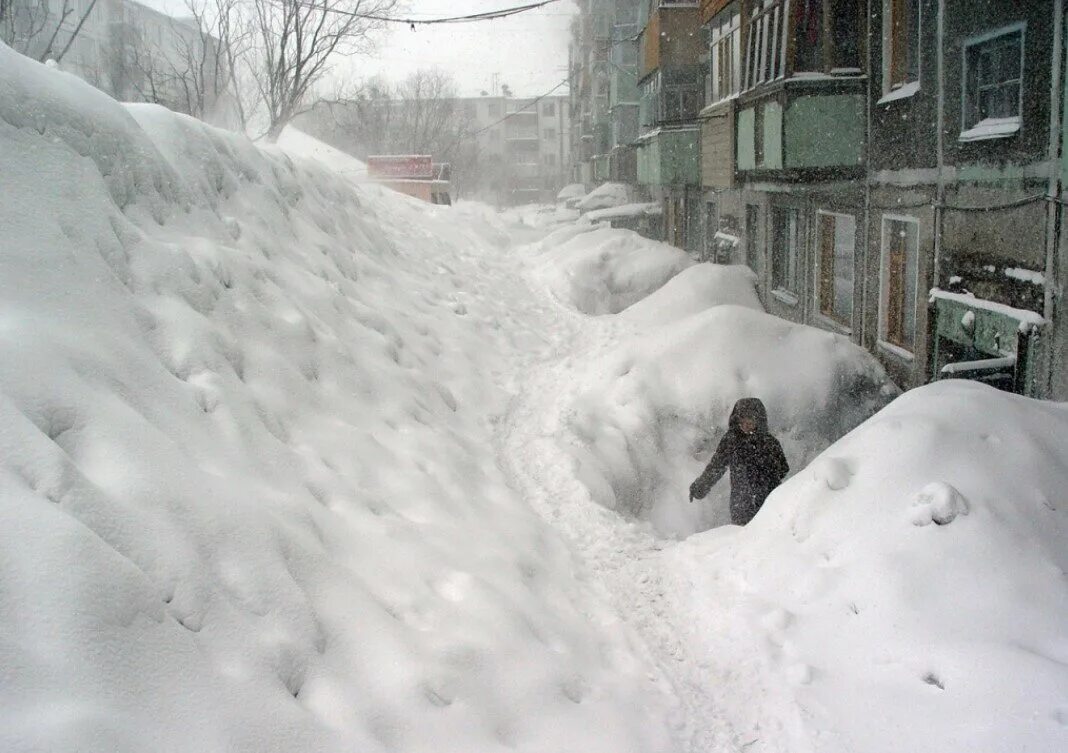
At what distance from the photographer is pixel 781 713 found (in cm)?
401

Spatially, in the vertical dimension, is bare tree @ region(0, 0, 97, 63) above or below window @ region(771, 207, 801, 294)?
above

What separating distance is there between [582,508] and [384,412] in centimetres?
172

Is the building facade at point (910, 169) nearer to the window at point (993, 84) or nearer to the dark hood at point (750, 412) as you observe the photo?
the window at point (993, 84)

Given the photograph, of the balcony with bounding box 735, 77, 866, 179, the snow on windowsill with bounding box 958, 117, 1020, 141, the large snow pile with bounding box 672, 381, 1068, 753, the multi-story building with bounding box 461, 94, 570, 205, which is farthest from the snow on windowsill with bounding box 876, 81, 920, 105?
the multi-story building with bounding box 461, 94, 570, 205

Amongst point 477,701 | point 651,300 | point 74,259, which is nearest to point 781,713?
point 477,701

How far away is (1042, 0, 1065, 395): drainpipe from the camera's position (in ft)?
22.1

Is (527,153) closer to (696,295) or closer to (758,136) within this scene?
(758,136)

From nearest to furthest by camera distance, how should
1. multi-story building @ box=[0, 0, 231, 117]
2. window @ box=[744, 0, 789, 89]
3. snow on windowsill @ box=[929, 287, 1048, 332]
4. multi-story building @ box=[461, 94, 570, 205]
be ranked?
snow on windowsill @ box=[929, 287, 1048, 332]
window @ box=[744, 0, 789, 89]
multi-story building @ box=[0, 0, 231, 117]
multi-story building @ box=[461, 94, 570, 205]

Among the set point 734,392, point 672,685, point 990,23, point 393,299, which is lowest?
point 672,685

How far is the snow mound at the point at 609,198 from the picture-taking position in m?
33.2

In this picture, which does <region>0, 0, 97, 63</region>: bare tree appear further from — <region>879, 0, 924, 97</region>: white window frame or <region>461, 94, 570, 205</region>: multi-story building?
<region>461, 94, 570, 205</region>: multi-story building

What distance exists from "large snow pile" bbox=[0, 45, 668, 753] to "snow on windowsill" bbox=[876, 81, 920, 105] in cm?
626

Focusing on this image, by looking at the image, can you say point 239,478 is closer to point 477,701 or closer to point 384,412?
point 477,701

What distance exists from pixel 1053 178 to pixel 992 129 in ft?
4.01
